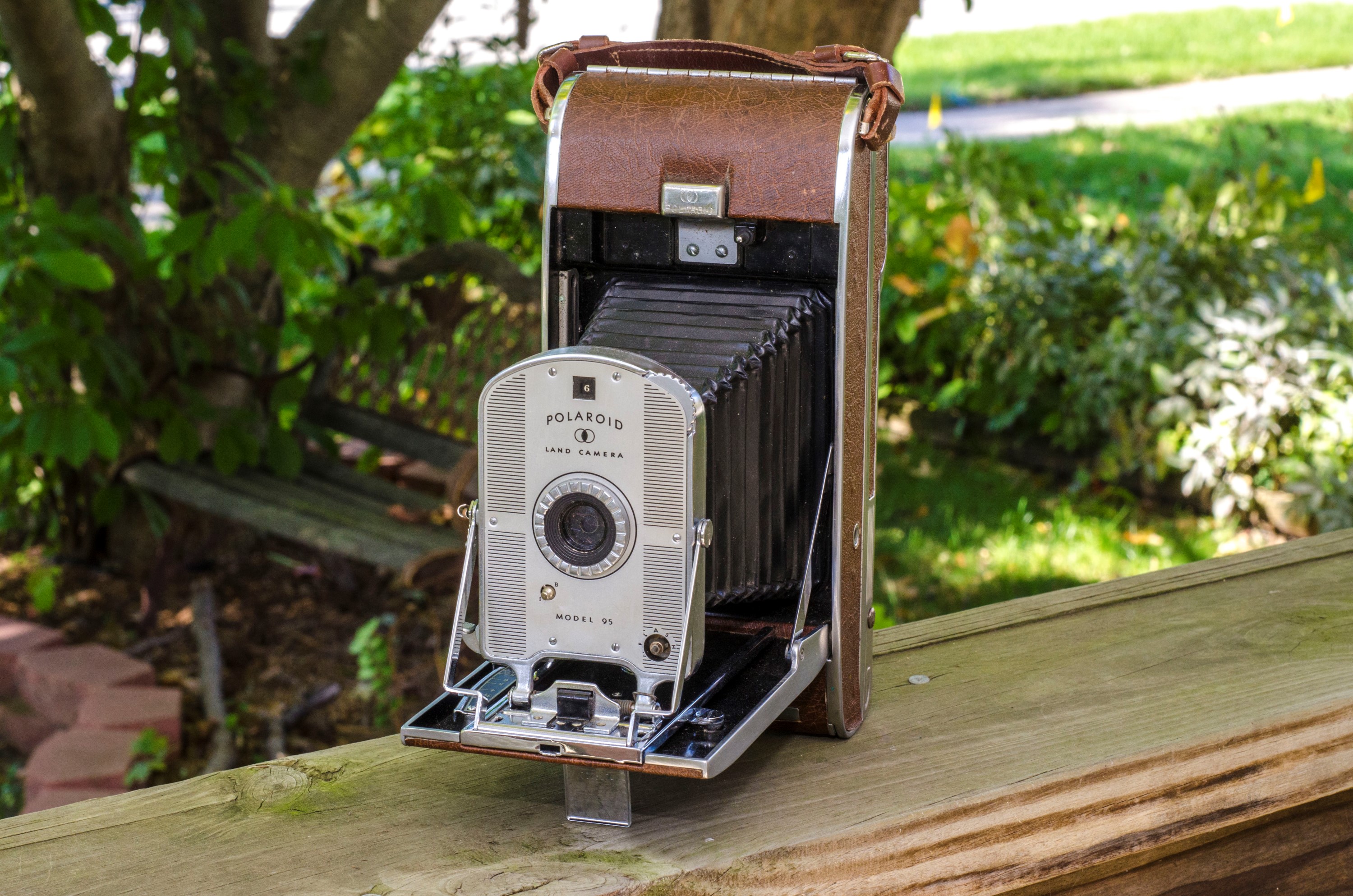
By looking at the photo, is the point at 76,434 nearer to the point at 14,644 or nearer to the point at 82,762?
the point at 82,762

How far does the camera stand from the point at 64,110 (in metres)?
3.09

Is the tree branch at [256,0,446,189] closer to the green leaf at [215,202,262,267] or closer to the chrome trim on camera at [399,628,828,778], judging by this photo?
the green leaf at [215,202,262,267]

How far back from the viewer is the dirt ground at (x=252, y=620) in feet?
9.81

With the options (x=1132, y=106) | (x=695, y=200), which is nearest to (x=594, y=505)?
(x=695, y=200)

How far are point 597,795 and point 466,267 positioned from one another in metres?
2.61

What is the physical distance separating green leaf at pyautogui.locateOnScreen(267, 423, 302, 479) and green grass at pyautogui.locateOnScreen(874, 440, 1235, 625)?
1.45m

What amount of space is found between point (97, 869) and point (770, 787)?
1.54 ft

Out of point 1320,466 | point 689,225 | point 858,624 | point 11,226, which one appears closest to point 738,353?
point 689,225

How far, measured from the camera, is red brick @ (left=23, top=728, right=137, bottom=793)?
2.64 m

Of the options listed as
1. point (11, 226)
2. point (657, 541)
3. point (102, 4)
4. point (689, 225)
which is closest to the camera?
point (657, 541)

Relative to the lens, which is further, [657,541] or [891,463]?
[891,463]

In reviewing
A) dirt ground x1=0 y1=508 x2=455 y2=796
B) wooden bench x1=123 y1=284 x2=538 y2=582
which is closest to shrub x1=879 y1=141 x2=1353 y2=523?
wooden bench x1=123 y1=284 x2=538 y2=582

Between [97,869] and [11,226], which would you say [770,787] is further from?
[11,226]

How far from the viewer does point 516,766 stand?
1.10 meters
